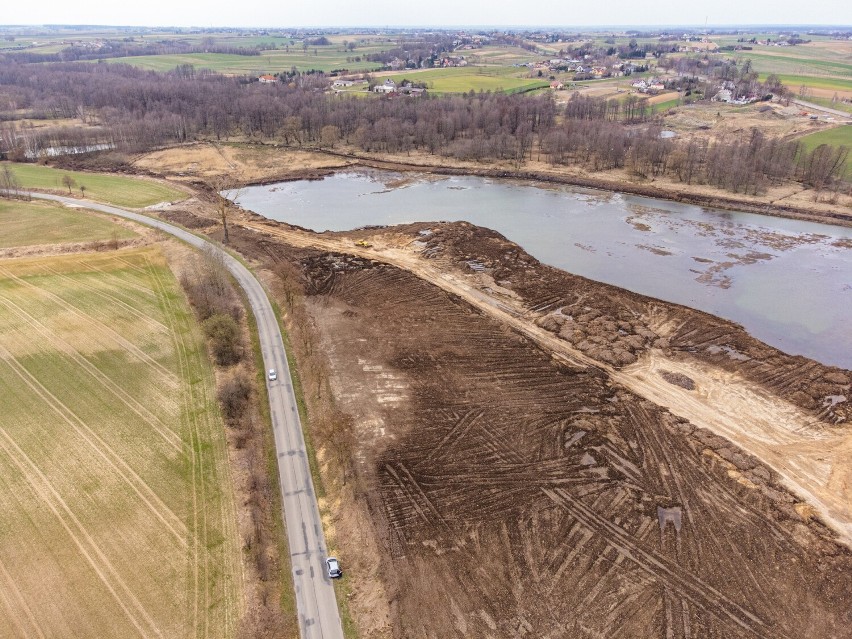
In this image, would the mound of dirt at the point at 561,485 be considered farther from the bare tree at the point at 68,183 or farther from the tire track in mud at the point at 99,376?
the bare tree at the point at 68,183

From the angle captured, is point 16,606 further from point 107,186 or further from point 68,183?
point 107,186

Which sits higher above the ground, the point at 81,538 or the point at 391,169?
the point at 391,169

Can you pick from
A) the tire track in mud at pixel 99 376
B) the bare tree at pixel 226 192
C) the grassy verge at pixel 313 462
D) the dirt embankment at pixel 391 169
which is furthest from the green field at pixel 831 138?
the tire track in mud at pixel 99 376

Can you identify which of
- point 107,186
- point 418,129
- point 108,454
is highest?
point 418,129

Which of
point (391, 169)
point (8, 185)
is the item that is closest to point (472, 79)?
point (391, 169)

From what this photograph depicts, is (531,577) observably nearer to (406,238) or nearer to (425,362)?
(425,362)

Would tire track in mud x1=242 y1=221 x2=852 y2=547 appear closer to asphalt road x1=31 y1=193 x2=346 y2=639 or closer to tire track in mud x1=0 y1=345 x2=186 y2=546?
asphalt road x1=31 y1=193 x2=346 y2=639

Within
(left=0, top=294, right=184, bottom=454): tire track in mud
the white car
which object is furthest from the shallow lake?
the white car
